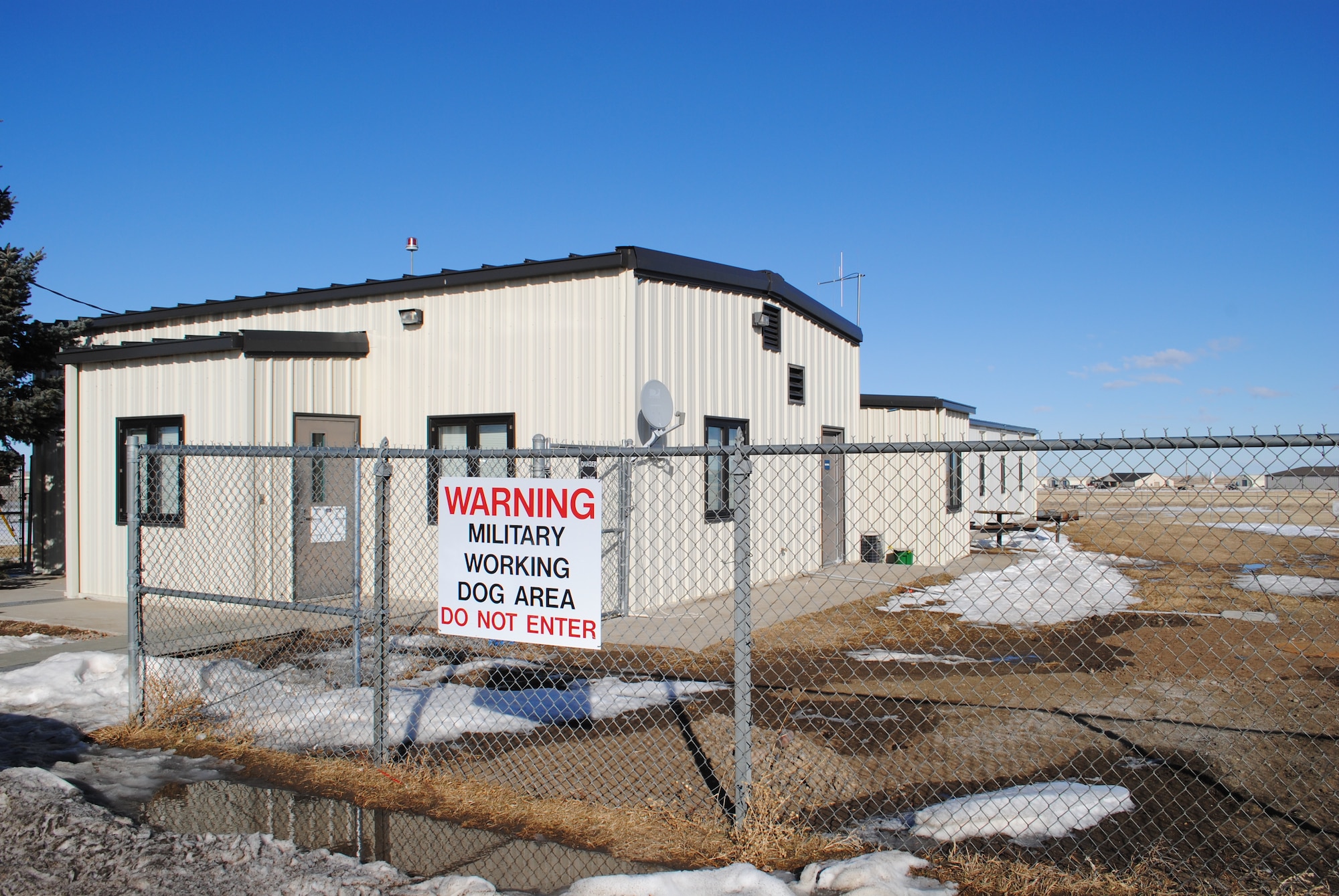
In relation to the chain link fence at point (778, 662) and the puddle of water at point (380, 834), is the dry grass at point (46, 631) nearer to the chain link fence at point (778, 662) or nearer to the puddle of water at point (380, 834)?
the chain link fence at point (778, 662)

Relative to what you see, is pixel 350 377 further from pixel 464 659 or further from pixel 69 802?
pixel 69 802

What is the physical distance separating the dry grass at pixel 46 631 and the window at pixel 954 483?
45.3ft

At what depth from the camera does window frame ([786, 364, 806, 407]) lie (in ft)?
45.8

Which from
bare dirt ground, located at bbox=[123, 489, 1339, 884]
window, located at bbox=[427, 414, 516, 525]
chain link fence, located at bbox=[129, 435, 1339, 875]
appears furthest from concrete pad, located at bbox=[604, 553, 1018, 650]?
window, located at bbox=[427, 414, 516, 525]

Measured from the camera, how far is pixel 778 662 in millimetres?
8516

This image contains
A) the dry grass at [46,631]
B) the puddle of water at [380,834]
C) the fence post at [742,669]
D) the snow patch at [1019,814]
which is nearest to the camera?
the puddle of water at [380,834]

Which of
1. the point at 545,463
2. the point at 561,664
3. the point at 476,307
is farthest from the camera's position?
the point at 476,307

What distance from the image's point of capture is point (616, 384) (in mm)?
10500

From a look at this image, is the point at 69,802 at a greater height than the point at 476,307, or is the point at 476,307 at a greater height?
the point at 476,307

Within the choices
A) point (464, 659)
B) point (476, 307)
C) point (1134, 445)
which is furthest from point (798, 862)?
point (476, 307)

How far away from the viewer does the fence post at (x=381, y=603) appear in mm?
4973

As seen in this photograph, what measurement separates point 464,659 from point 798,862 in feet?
16.3

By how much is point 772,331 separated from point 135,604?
942cm

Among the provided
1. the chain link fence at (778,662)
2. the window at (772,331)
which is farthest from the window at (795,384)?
the chain link fence at (778,662)
